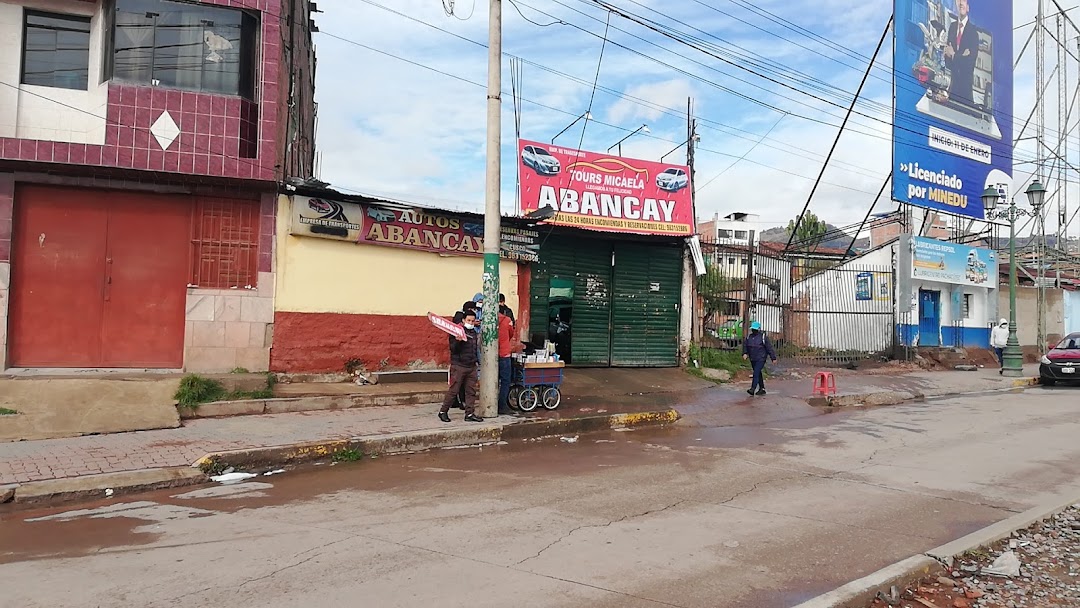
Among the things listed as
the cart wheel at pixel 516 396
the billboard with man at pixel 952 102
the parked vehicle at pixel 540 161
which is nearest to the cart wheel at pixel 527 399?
the cart wheel at pixel 516 396

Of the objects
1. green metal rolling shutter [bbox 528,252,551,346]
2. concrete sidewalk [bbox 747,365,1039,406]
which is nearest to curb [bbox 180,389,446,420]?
green metal rolling shutter [bbox 528,252,551,346]

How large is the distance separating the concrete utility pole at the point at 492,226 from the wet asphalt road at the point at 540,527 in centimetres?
140

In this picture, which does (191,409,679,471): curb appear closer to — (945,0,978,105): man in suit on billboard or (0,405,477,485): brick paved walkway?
(0,405,477,485): brick paved walkway

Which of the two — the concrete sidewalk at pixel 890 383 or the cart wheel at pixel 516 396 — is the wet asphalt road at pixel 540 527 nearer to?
the cart wheel at pixel 516 396

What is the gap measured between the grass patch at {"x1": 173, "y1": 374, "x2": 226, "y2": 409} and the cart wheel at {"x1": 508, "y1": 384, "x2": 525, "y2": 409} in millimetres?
4478

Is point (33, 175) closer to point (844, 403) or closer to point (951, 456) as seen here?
point (951, 456)

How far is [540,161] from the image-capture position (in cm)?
1554

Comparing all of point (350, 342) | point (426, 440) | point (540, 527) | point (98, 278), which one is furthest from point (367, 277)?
point (540, 527)

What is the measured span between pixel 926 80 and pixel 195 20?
77.8ft

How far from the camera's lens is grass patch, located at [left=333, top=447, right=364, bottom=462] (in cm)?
865

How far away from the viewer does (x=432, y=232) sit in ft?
45.5

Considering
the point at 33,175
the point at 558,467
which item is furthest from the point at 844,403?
the point at 33,175

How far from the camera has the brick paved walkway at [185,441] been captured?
288 inches

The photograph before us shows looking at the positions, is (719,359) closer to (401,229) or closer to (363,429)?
(401,229)
